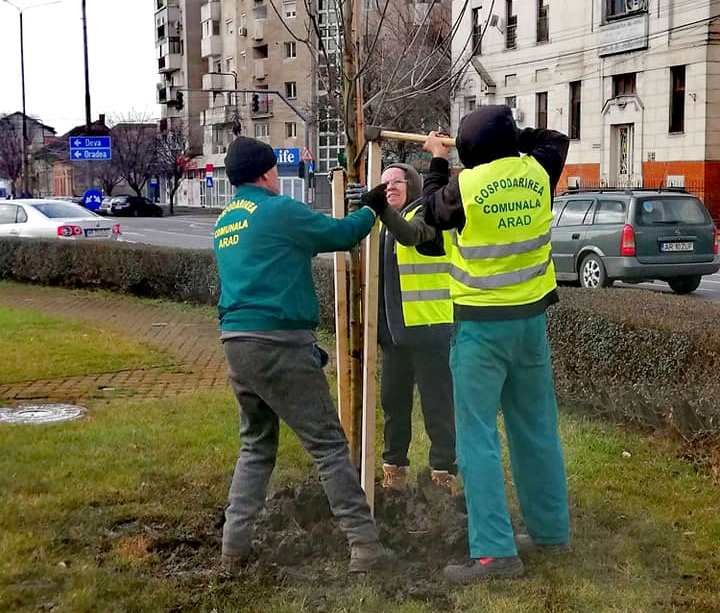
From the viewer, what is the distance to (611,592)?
169 inches

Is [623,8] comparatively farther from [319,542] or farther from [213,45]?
[213,45]

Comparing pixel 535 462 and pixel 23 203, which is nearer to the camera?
pixel 535 462

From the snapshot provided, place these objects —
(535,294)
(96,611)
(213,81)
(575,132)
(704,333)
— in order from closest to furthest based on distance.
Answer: (96,611), (535,294), (704,333), (575,132), (213,81)

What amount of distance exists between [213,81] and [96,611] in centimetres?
8274

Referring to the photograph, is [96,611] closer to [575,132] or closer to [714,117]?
[714,117]

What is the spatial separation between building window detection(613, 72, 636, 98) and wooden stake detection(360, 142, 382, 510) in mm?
35360

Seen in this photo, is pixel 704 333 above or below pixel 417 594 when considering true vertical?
above

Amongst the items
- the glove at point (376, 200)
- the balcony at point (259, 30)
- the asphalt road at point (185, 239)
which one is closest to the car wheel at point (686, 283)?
the asphalt road at point (185, 239)

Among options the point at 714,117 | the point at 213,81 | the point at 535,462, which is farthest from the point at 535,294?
the point at 213,81

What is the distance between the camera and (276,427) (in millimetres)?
4730

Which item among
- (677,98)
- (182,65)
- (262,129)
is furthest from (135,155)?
(677,98)

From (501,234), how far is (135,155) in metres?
76.4

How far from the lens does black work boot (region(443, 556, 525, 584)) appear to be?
441cm

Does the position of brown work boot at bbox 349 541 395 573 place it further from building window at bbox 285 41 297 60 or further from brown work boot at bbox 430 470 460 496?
building window at bbox 285 41 297 60
